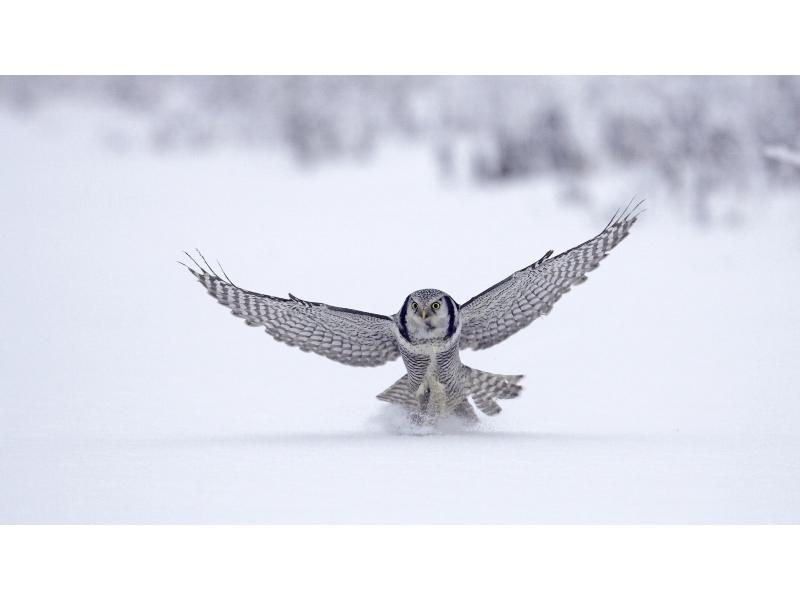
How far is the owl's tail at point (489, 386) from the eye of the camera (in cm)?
496

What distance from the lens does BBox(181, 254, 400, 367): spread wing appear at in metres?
4.83

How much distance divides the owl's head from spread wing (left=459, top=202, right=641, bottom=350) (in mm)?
187

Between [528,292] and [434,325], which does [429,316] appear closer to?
[434,325]

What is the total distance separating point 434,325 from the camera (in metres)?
4.65

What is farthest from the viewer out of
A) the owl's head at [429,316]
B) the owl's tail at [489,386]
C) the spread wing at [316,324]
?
the owl's tail at [489,386]

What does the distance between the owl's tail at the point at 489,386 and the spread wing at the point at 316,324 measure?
17.5 inches

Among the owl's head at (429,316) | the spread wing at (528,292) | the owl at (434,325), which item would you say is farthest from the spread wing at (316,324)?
the spread wing at (528,292)

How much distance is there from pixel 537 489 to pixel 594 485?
245mm

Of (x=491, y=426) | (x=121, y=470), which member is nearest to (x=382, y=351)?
(x=491, y=426)

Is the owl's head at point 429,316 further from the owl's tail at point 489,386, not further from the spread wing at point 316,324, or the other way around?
the owl's tail at point 489,386

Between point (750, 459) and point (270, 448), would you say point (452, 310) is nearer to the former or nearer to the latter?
point (270, 448)

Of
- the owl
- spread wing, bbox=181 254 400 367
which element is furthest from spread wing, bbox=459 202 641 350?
spread wing, bbox=181 254 400 367

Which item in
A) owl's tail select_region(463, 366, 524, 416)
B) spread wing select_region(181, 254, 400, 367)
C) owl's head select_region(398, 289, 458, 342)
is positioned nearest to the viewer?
→ owl's head select_region(398, 289, 458, 342)

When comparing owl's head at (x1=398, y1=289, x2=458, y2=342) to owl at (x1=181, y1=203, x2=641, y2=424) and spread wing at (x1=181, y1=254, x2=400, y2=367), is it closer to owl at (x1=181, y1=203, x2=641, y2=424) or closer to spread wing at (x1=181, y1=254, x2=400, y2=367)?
owl at (x1=181, y1=203, x2=641, y2=424)
